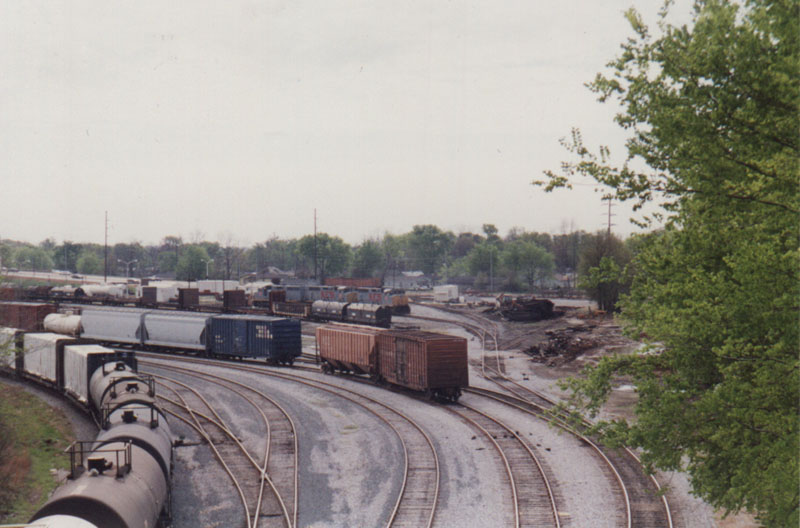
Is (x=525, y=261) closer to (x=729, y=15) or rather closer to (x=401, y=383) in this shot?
(x=401, y=383)

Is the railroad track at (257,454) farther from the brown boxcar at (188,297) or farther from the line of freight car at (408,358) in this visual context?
the brown boxcar at (188,297)

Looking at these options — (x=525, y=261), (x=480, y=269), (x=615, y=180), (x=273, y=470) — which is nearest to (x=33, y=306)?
(x=273, y=470)

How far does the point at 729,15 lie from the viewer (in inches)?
344

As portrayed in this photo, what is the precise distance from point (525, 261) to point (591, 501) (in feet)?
388

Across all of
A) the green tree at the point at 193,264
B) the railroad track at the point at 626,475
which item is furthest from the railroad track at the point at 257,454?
the green tree at the point at 193,264

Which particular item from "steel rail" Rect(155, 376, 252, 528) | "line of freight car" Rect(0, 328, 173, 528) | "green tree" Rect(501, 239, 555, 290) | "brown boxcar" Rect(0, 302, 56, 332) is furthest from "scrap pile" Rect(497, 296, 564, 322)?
"green tree" Rect(501, 239, 555, 290)

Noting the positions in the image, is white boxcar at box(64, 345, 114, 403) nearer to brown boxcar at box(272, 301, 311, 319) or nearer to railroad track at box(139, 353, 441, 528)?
railroad track at box(139, 353, 441, 528)

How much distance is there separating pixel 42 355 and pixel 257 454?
17872 mm

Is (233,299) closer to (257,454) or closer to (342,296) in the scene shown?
(342,296)

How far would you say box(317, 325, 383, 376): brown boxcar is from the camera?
34406 mm

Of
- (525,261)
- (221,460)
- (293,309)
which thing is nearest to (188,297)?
(293,309)

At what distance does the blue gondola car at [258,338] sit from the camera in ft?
132

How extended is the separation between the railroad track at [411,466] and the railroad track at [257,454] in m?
2.99

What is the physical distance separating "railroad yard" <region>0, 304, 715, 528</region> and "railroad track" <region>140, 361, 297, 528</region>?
0.06 m
